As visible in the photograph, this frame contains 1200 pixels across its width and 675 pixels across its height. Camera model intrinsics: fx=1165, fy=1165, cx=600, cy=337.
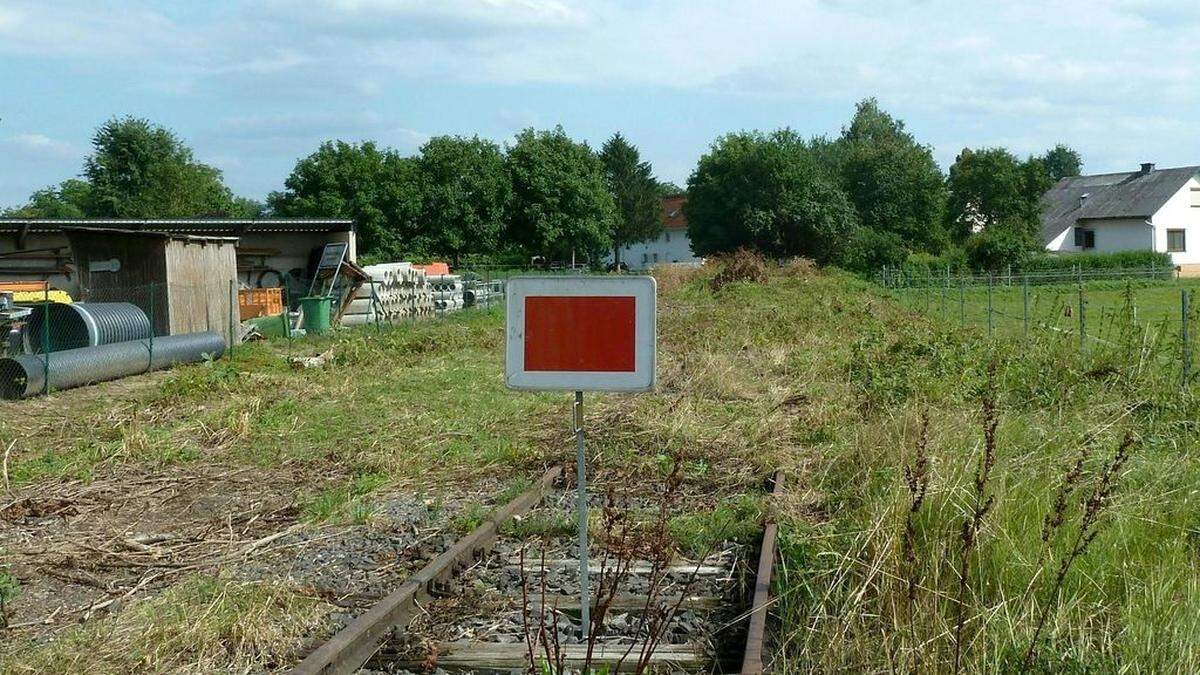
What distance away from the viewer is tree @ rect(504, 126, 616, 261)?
7962 cm

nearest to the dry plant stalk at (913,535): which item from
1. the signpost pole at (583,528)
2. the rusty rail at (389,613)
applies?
the signpost pole at (583,528)

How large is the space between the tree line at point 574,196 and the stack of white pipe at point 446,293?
31293mm

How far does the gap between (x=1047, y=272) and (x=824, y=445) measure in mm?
47444

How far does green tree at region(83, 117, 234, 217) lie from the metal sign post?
78.9 meters

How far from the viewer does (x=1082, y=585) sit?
18.2 ft

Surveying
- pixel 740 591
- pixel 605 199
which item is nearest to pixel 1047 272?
pixel 605 199

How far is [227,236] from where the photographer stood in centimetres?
3478

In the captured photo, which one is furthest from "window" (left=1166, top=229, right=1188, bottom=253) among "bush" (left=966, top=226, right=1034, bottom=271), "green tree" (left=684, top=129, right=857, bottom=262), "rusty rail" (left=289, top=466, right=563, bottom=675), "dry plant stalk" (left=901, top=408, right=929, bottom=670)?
"dry plant stalk" (left=901, top=408, right=929, bottom=670)

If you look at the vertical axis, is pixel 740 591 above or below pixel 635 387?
below

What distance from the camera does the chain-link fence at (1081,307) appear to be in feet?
39.3

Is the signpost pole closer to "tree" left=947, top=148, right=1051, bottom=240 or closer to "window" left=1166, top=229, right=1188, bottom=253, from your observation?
"tree" left=947, top=148, right=1051, bottom=240

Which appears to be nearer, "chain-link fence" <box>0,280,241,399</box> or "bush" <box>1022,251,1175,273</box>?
"chain-link fence" <box>0,280,241,399</box>

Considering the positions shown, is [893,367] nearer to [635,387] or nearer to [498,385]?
[498,385]

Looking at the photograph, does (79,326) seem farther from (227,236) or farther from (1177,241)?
(1177,241)
